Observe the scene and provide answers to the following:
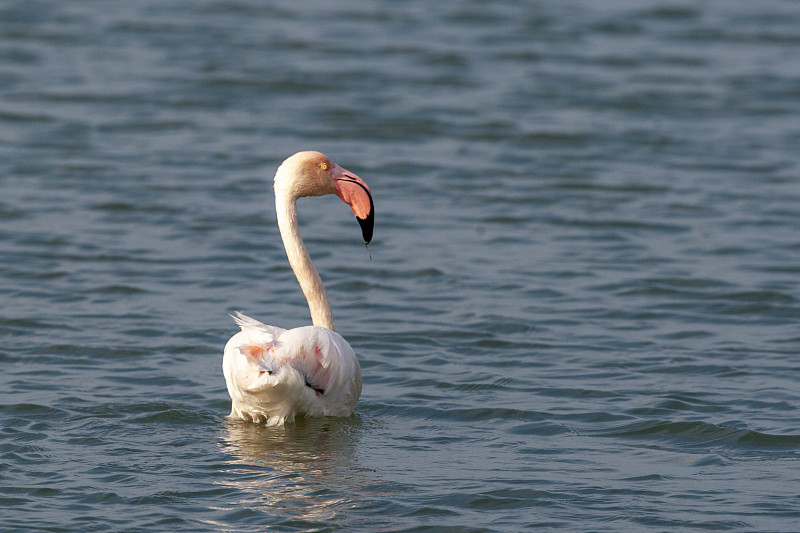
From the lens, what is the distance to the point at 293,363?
697 cm

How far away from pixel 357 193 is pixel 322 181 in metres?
0.24

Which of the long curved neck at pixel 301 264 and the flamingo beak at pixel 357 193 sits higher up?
the flamingo beak at pixel 357 193

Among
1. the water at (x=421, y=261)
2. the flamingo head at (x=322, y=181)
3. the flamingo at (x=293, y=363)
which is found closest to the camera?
the water at (x=421, y=261)

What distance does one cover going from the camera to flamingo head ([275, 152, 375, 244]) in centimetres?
795

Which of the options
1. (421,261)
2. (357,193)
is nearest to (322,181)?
(357,193)

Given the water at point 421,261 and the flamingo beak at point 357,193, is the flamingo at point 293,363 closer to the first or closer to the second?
the flamingo beak at point 357,193

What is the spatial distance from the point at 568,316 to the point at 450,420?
2.36 m

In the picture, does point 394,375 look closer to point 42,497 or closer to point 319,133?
point 42,497

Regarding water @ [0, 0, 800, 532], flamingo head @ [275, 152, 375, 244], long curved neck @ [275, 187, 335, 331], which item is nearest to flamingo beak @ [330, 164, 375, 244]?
Answer: flamingo head @ [275, 152, 375, 244]

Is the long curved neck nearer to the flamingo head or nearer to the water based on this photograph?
the flamingo head

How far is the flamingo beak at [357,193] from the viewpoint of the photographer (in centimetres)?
802

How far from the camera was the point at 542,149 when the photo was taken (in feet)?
48.5

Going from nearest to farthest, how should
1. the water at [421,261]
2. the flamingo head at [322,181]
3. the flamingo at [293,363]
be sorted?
the water at [421,261], the flamingo at [293,363], the flamingo head at [322,181]

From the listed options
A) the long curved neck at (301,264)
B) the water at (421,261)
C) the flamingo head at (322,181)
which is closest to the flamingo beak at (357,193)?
the flamingo head at (322,181)
